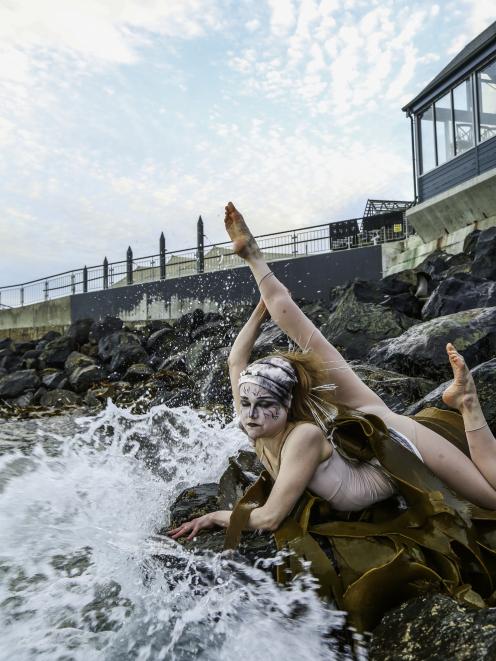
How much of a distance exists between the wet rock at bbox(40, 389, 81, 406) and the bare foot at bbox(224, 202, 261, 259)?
38.8ft

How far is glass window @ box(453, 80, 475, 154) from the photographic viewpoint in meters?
18.1

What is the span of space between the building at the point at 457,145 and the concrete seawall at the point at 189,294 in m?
2.51

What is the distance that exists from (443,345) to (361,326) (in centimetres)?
373

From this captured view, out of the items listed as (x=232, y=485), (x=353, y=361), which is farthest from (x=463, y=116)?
(x=232, y=485)

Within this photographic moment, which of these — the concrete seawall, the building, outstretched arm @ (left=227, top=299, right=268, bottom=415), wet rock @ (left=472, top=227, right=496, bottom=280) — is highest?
the building

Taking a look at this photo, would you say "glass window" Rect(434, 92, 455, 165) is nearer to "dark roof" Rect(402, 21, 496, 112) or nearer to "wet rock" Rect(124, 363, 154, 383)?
"dark roof" Rect(402, 21, 496, 112)

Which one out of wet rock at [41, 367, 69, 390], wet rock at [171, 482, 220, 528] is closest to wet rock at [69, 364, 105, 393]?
wet rock at [41, 367, 69, 390]

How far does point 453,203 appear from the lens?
18016mm

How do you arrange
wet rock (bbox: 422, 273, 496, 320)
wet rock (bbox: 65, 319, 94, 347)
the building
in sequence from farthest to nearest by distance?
wet rock (bbox: 65, 319, 94, 347), the building, wet rock (bbox: 422, 273, 496, 320)

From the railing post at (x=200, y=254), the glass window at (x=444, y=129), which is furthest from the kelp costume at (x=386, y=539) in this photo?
the railing post at (x=200, y=254)

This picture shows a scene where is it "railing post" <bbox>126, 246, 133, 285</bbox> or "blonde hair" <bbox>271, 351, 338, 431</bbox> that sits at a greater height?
"railing post" <bbox>126, 246, 133, 285</bbox>

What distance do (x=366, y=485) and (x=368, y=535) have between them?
0.77ft

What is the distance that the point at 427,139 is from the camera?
20.2 meters

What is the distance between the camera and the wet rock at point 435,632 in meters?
2.12
